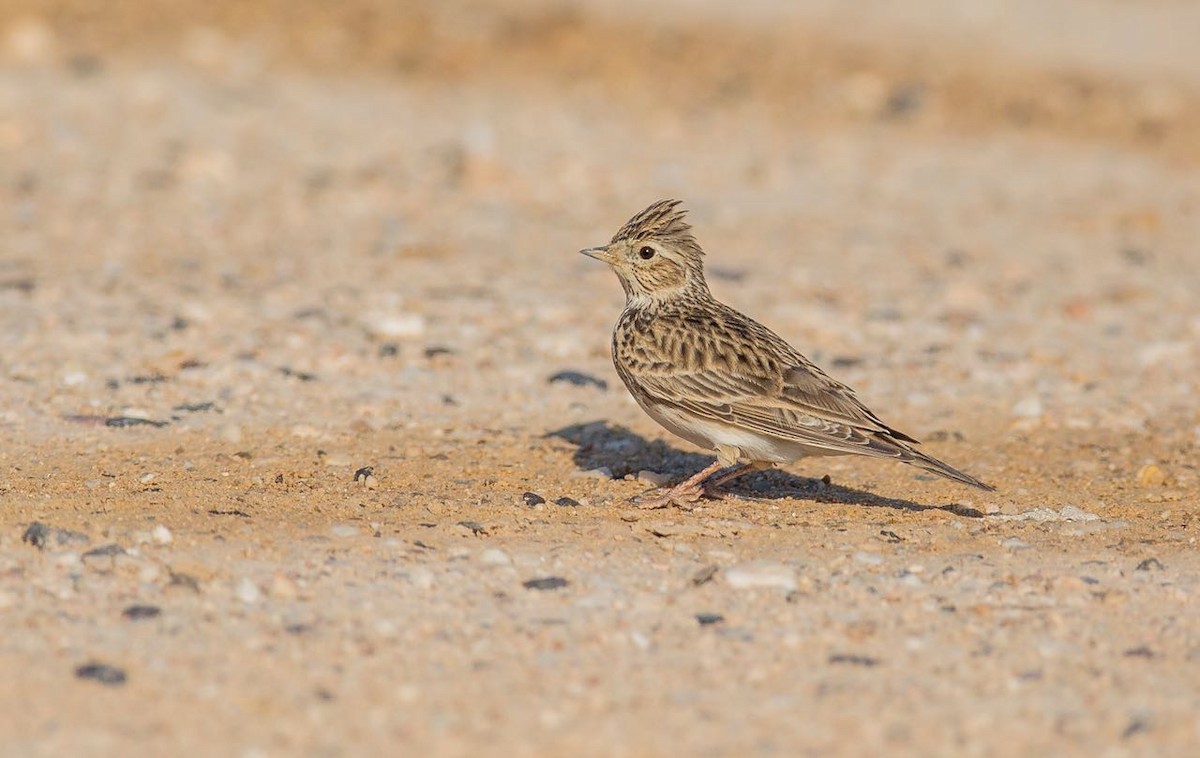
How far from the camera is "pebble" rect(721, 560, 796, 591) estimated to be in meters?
5.88

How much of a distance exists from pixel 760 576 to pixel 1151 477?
2.55 meters

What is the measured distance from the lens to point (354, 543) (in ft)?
20.0

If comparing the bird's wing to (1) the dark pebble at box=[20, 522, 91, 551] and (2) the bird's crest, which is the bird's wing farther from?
(1) the dark pebble at box=[20, 522, 91, 551]

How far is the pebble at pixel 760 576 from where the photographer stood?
5879mm

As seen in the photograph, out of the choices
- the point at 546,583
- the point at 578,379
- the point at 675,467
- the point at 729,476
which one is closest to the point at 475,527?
the point at 546,583

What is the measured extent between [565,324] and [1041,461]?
3177 millimetres

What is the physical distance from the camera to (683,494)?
7.08 metres

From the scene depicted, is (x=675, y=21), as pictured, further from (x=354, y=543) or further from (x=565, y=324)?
(x=354, y=543)

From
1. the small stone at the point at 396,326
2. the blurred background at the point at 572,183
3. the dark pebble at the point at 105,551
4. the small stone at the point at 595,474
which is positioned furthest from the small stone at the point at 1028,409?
the dark pebble at the point at 105,551

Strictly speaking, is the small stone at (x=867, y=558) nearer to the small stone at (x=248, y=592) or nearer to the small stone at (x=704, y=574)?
the small stone at (x=704, y=574)

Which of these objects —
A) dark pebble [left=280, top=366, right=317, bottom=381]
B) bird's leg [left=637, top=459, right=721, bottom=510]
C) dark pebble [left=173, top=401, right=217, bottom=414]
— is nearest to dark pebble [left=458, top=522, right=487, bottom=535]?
bird's leg [left=637, top=459, right=721, bottom=510]

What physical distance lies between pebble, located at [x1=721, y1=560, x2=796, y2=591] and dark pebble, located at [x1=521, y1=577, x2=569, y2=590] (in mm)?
588

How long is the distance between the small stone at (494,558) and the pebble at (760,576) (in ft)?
2.54

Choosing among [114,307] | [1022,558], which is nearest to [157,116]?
[114,307]
